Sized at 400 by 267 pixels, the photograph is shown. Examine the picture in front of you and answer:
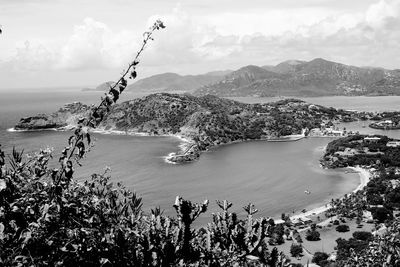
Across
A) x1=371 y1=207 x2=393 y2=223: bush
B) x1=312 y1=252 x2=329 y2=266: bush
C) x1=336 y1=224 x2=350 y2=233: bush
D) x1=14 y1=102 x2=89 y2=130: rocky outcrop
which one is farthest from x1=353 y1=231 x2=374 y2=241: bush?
x1=14 y1=102 x2=89 y2=130: rocky outcrop

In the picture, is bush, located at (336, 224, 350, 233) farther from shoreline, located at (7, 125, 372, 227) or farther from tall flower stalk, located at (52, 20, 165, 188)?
tall flower stalk, located at (52, 20, 165, 188)

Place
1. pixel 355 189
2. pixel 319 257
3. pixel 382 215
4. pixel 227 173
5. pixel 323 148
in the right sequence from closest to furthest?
pixel 319 257 → pixel 382 215 → pixel 355 189 → pixel 227 173 → pixel 323 148

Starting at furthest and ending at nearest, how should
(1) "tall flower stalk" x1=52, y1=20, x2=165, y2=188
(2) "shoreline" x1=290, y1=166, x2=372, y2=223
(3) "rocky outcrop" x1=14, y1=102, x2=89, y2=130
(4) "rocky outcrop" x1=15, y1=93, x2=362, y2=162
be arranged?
(3) "rocky outcrop" x1=14, y1=102, x2=89, y2=130
(4) "rocky outcrop" x1=15, y1=93, x2=362, y2=162
(2) "shoreline" x1=290, y1=166, x2=372, y2=223
(1) "tall flower stalk" x1=52, y1=20, x2=165, y2=188

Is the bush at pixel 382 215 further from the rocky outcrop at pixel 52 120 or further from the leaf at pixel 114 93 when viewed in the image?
the rocky outcrop at pixel 52 120

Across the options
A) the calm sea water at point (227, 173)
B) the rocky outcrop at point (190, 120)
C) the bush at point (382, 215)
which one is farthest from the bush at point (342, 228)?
the rocky outcrop at point (190, 120)

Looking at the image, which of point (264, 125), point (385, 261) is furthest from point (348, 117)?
point (385, 261)

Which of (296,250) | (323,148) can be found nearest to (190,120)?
(323,148)

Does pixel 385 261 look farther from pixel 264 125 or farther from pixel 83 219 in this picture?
pixel 264 125

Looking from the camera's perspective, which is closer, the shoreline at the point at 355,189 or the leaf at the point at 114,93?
the leaf at the point at 114,93

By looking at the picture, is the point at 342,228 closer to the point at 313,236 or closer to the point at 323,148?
the point at 313,236
